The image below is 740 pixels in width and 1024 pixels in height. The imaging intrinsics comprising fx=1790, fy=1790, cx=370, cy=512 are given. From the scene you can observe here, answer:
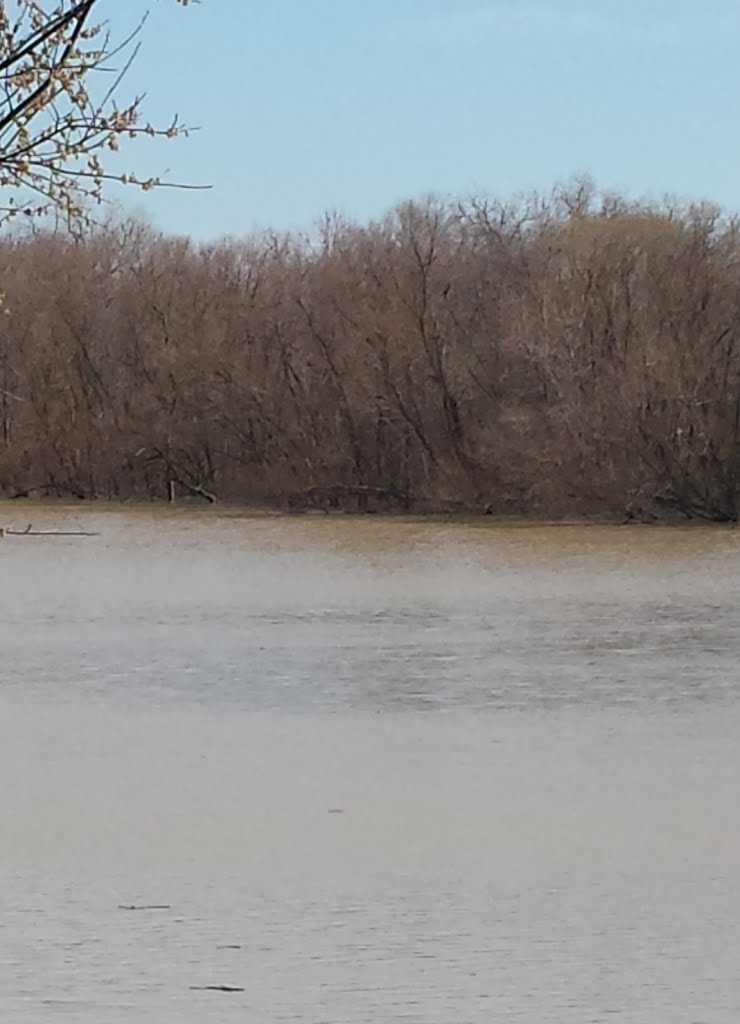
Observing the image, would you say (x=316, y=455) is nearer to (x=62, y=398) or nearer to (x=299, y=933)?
(x=62, y=398)

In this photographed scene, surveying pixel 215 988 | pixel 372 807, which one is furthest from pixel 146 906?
pixel 372 807

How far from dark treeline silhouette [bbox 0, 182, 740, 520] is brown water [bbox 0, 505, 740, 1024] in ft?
50.3

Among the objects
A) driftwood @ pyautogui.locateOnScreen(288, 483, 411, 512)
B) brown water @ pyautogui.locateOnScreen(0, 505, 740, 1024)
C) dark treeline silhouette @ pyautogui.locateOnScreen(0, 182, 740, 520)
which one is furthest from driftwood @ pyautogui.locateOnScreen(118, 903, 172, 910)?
driftwood @ pyautogui.locateOnScreen(288, 483, 411, 512)

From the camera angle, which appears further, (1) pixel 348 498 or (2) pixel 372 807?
(1) pixel 348 498

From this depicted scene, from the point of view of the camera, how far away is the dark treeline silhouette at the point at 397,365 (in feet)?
110

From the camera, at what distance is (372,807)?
8312 millimetres

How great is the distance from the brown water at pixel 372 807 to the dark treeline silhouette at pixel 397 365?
15.3 metres

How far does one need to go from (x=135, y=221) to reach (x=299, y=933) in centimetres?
3754

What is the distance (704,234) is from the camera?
3572 centimetres

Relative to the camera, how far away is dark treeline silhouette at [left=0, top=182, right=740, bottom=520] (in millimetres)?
33469

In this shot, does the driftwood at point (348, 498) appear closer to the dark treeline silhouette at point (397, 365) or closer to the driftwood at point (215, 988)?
the dark treeline silhouette at point (397, 365)

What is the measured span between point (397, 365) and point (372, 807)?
30061mm

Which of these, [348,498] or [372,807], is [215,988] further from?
[348,498]

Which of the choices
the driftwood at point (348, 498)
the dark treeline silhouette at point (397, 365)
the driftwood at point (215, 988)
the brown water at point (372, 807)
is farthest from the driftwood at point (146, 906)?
the driftwood at point (348, 498)
